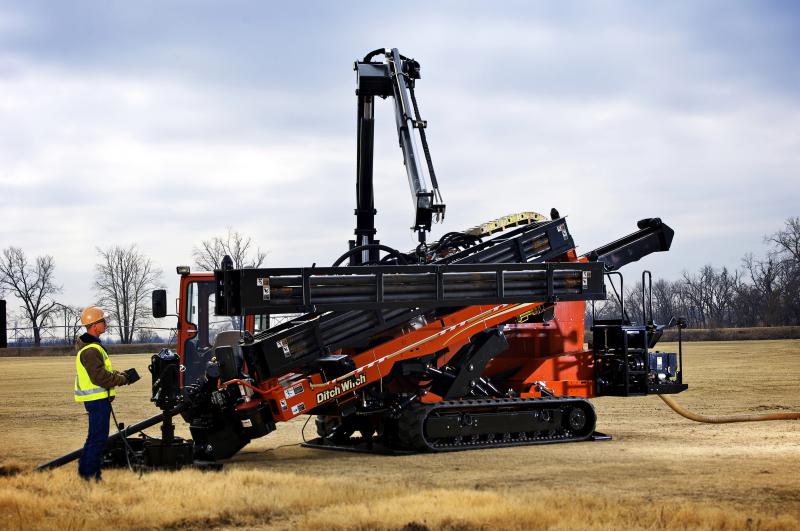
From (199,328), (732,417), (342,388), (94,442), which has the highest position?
(199,328)

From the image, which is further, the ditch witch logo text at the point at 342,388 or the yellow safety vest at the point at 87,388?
the ditch witch logo text at the point at 342,388

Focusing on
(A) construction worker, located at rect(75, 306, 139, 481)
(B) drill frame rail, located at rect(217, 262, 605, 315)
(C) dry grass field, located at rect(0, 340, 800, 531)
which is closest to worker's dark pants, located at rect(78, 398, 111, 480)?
(A) construction worker, located at rect(75, 306, 139, 481)

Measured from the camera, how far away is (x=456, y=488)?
31.9ft

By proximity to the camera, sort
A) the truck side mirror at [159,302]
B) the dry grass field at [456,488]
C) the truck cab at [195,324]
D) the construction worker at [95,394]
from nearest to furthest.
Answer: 1. the dry grass field at [456,488]
2. the construction worker at [95,394]
3. the truck side mirror at [159,302]
4. the truck cab at [195,324]

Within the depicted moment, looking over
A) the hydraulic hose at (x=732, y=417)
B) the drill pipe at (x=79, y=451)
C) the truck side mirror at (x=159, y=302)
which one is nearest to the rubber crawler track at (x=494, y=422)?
the hydraulic hose at (x=732, y=417)

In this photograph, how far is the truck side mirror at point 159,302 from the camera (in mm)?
13289

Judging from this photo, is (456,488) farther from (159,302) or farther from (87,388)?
(159,302)

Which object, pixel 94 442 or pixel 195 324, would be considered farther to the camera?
pixel 195 324

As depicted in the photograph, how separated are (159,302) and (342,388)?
2974 millimetres

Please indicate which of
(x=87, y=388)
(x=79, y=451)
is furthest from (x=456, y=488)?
(x=79, y=451)

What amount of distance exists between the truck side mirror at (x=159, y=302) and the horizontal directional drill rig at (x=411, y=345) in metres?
0.02

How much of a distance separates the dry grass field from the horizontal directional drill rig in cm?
57

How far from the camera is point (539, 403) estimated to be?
44.5 ft

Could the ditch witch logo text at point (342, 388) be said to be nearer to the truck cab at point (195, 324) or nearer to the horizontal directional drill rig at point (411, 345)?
the horizontal directional drill rig at point (411, 345)
